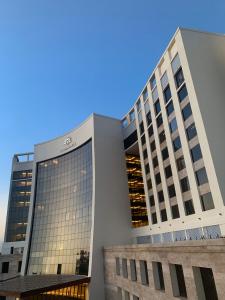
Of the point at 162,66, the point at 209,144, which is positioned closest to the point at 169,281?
the point at 209,144

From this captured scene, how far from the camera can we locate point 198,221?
35.1 m

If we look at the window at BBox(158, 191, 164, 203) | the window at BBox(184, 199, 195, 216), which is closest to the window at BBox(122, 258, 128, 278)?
the window at BBox(184, 199, 195, 216)

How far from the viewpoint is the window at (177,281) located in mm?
21750

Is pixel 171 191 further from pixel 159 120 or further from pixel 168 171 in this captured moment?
pixel 159 120

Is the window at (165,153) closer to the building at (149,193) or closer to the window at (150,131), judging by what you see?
the building at (149,193)

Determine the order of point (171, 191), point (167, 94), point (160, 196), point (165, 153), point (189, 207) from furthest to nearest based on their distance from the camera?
point (160, 196)
point (167, 94)
point (165, 153)
point (171, 191)
point (189, 207)

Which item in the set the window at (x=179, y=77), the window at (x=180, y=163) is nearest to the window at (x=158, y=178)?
the window at (x=180, y=163)

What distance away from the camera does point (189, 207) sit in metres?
38.2

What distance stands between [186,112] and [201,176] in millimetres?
11059

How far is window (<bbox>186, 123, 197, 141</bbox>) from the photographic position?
37.8 meters

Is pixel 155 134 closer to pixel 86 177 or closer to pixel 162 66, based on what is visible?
pixel 162 66

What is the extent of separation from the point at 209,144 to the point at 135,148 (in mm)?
28516

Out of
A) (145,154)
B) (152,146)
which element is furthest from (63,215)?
(152,146)

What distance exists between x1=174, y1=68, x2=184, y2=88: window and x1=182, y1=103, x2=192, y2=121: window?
16.3ft
